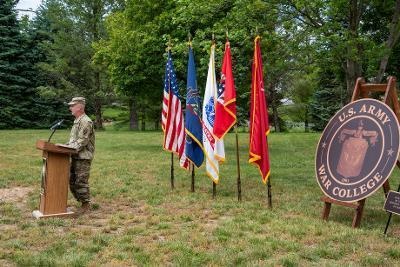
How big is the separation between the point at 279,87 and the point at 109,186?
33.7 m

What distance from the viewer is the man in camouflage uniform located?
8.30m

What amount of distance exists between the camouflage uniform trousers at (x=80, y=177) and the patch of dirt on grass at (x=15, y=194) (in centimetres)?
149

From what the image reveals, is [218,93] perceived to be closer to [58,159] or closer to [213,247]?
[58,159]

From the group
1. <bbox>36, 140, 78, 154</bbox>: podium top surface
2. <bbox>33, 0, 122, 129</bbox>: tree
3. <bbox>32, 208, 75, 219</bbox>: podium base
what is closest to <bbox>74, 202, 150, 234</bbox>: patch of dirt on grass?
<bbox>32, 208, 75, 219</bbox>: podium base

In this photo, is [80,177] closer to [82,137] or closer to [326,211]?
[82,137]

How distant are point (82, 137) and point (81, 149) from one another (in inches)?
8.1

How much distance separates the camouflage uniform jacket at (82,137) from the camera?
826 centimetres

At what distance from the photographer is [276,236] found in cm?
682

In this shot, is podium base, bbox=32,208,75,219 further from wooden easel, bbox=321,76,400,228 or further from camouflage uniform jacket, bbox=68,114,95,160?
wooden easel, bbox=321,76,400,228

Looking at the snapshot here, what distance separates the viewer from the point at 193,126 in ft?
33.6

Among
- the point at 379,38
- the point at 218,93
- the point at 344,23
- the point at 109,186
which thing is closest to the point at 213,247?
the point at 218,93

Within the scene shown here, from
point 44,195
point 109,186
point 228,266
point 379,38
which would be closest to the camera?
point 228,266

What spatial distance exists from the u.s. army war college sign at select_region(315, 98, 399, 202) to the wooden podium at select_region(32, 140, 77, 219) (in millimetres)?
4239

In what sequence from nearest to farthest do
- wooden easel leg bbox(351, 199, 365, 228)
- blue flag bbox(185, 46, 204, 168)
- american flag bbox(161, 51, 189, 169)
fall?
wooden easel leg bbox(351, 199, 365, 228), blue flag bbox(185, 46, 204, 168), american flag bbox(161, 51, 189, 169)
